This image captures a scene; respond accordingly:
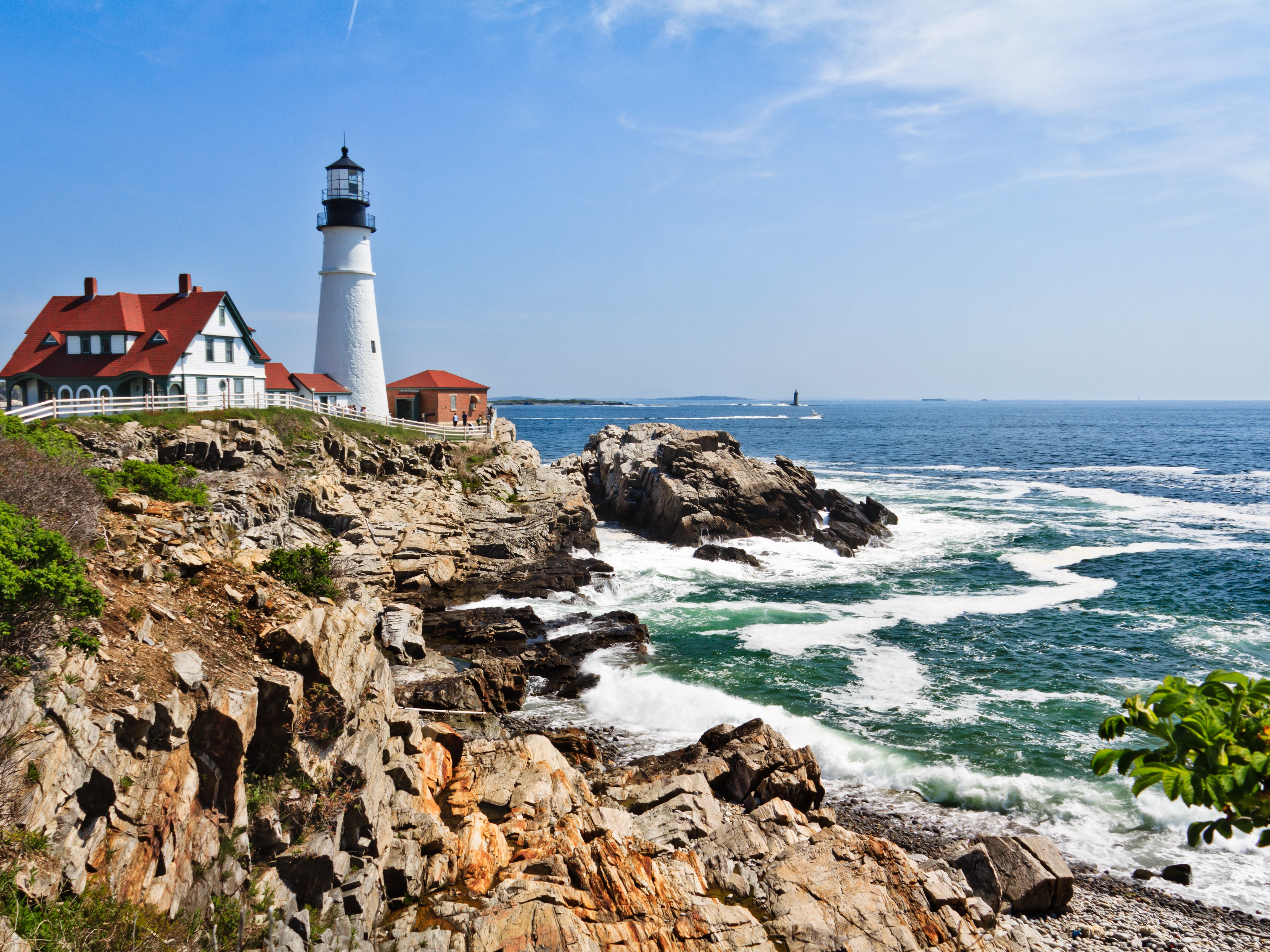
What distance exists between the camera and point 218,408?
34.6 meters

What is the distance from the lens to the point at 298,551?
16.6m

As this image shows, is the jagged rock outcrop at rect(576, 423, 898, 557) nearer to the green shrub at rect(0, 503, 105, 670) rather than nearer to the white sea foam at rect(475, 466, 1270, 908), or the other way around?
the white sea foam at rect(475, 466, 1270, 908)

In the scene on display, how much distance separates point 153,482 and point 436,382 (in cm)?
2931

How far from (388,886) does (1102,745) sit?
1638cm

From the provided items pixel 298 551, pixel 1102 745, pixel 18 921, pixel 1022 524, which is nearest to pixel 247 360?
pixel 298 551

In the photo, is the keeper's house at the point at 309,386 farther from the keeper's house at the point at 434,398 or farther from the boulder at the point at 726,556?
the boulder at the point at 726,556

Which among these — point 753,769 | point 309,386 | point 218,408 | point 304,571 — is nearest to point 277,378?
point 309,386

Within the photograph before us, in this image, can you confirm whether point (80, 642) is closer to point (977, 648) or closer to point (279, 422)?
point (977, 648)

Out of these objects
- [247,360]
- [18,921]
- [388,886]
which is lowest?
[388,886]

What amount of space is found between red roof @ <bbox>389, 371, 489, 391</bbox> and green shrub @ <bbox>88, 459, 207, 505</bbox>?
26.4 m

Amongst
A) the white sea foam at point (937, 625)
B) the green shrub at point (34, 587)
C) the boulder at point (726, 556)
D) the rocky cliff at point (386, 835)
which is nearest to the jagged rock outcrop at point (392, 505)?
the white sea foam at point (937, 625)

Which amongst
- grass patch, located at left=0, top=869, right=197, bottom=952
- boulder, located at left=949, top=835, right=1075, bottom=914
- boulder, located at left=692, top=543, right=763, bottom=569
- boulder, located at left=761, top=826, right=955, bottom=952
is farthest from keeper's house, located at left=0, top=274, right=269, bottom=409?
boulder, located at left=949, top=835, right=1075, bottom=914

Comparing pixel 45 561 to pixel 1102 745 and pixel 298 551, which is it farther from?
pixel 1102 745

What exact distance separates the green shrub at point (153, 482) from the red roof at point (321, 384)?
19853 millimetres
